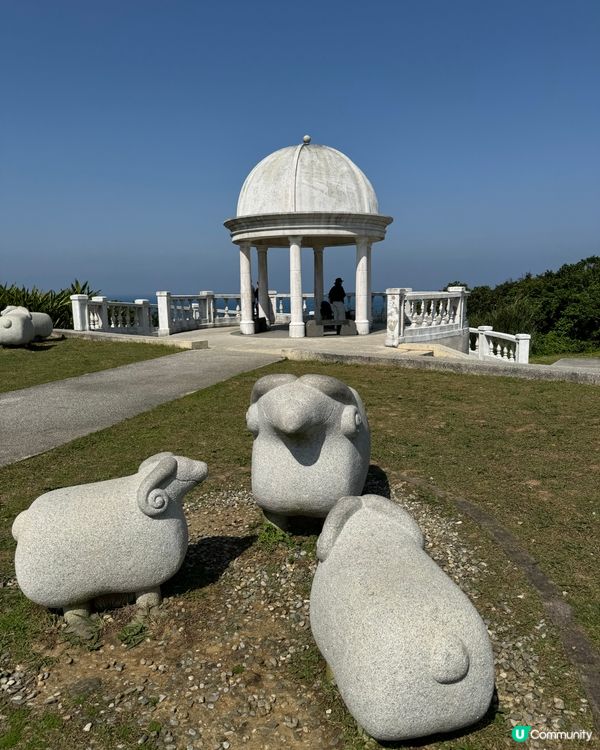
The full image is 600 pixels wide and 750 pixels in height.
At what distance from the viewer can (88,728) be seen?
277 cm

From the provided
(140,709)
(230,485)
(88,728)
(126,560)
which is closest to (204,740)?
(140,709)

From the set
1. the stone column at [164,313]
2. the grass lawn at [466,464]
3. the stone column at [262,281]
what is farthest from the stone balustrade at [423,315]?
the stone column at [164,313]

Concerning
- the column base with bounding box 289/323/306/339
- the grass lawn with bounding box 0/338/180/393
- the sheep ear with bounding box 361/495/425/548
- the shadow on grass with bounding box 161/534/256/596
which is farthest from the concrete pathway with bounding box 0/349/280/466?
the sheep ear with bounding box 361/495/425/548

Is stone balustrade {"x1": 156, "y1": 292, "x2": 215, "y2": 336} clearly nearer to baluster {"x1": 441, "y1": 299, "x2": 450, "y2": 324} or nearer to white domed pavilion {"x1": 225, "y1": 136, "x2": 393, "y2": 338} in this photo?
white domed pavilion {"x1": 225, "y1": 136, "x2": 393, "y2": 338}

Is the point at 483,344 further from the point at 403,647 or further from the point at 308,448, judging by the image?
the point at 403,647

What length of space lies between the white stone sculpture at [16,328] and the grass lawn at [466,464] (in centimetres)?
718

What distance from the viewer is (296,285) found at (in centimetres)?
1786

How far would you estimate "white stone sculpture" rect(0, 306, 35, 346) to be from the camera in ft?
48.5

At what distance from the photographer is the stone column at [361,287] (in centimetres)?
1862

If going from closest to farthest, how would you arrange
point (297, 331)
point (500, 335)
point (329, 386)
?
point (329, 386), point (500, 335), point (297, 331)

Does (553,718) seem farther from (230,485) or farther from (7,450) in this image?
(7,450)

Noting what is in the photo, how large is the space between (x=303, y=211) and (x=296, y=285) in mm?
2252

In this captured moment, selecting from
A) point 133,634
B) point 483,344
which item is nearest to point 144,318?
point 483,344
